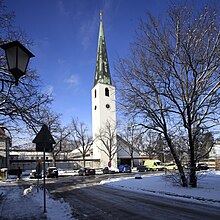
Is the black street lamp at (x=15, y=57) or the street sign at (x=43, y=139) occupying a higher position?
the black street lamp at (x=15, y=57)

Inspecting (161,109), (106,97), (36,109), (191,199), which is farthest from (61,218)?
(106,97)

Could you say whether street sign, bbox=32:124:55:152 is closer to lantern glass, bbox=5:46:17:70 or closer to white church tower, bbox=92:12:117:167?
lantern glass, bbox=5:46:17:70

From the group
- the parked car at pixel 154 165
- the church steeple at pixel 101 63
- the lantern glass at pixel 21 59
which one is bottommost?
the parked car at pixel 154 165

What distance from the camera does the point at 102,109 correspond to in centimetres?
5866

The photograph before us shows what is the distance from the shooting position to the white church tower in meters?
56.8

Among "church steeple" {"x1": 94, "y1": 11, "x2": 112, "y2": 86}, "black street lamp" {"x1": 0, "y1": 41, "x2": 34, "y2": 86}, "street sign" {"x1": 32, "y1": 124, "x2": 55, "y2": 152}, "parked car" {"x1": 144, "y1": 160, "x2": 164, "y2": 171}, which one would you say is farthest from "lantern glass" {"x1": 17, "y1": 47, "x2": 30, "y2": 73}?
"church steeple" {"x1": 94, "y1": 11, "x2": 112, "y2": 86}

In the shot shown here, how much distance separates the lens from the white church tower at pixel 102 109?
186 ft

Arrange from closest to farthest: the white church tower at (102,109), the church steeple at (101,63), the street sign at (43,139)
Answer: the street sign at (43,139) < the white church tower at (102,109) < the church steeple at (101,63)

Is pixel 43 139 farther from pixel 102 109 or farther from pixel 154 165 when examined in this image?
pixel 102 109

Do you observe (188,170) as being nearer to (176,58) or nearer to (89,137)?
(176,58)

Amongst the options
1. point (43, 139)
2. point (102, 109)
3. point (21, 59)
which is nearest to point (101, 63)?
point (102, 109)

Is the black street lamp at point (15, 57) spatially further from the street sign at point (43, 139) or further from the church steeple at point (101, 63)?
the church steeple at point (101, 63)

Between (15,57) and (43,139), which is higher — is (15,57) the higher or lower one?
the higher one

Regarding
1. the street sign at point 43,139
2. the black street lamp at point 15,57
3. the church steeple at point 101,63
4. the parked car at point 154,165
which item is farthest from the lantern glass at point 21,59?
the church steeple at point 101,63
